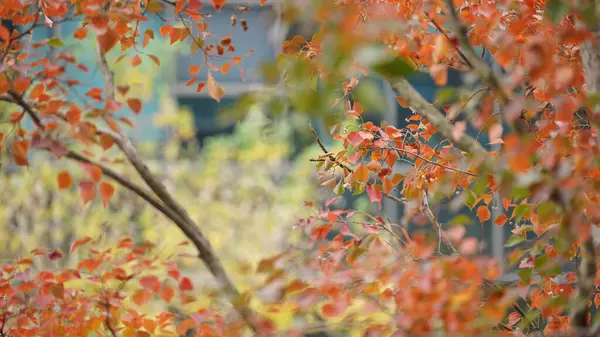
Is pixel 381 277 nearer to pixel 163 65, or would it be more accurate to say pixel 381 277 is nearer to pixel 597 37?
pixel 597 37

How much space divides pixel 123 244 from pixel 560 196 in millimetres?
1176

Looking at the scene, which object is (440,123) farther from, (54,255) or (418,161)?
(54,255)

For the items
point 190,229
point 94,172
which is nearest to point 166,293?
point 190,229

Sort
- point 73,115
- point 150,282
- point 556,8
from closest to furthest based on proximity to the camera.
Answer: point 556,8, point 73,115, point 150,282

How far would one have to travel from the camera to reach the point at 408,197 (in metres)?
1.92

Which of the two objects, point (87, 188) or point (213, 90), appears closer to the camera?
point (87, 188)

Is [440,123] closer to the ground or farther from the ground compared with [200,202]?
closer to the ground

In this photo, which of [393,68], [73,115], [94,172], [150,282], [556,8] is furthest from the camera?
[150,282]

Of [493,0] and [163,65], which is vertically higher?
[163,65]

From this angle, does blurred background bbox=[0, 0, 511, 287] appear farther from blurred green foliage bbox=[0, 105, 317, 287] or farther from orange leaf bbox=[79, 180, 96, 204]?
orange leaf bbox=[79, 180, 96, 204]

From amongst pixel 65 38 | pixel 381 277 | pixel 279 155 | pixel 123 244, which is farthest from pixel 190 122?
pixel 381 277

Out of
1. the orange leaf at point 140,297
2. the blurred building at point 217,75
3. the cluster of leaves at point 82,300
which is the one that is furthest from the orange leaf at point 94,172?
the blurred building at point 217,75

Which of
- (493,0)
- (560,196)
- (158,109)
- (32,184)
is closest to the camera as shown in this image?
(560,196)

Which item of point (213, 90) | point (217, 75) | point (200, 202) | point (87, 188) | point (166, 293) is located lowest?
point (166, 293)
